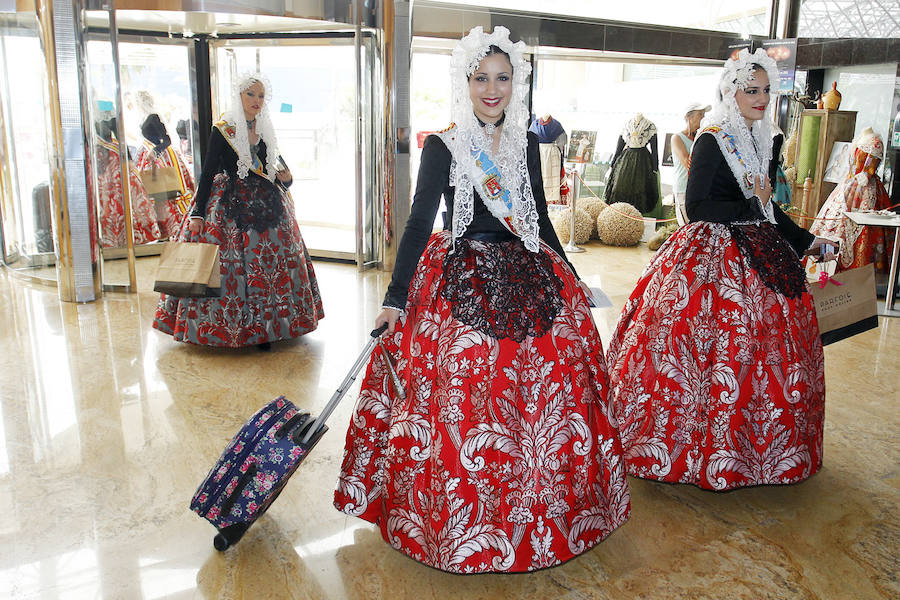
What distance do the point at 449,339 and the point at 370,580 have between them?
819 mm

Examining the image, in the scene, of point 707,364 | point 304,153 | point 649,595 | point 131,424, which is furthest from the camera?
point 304,153

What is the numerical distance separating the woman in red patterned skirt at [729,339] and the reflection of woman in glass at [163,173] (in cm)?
600

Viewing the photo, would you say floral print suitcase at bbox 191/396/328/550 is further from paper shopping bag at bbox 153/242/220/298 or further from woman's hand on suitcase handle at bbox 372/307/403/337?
paper shopping bag at bbox 153/242/220/298

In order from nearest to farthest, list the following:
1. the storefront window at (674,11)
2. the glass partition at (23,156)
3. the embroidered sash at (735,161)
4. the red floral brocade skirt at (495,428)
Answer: the red floral brocade skirt at (495,428), the embroidered sash at (735,161), the glass partition at (23,156), the storefront window at (674,11)

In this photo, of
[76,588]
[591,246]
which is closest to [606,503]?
[76,588]

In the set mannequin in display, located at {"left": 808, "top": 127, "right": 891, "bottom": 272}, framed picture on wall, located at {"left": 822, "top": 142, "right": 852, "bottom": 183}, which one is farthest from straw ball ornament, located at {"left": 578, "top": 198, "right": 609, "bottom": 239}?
mannequin in display, located at {"left": 808, "top": 127, "right": 891, "bottom": 272}

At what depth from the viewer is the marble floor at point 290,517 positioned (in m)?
2.40

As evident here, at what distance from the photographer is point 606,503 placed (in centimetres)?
242

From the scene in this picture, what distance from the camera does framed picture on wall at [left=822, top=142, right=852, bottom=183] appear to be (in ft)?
23.8

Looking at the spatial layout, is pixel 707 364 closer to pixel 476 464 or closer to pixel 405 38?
pixel 476 464

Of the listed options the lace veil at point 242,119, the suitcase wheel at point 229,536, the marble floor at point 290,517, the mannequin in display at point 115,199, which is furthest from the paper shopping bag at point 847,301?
the mannequin in display at point 115,199

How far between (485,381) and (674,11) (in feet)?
25.5

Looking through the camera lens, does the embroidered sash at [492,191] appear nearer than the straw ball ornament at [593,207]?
Yes

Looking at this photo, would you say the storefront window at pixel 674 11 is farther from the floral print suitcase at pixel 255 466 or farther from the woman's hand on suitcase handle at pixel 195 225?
the floral print suitcase at pixel 255 466
